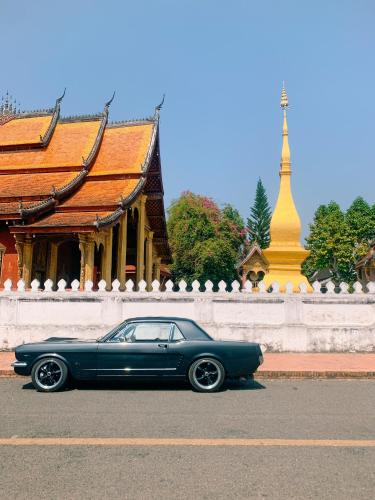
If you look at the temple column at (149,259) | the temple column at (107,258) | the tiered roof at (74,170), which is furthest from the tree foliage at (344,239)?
the temple column at (107,258)

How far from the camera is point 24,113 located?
68.1 feet

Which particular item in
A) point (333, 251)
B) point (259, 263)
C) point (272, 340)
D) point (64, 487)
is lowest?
point (64, 487)

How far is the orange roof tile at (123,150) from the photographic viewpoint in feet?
59.6

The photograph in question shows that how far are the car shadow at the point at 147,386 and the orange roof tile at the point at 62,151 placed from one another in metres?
12.5

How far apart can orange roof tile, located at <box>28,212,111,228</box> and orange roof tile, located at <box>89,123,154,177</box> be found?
12.1 ft

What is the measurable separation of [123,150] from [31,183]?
15.2ft

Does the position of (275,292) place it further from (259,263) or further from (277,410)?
(259,263)

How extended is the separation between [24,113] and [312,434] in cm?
2086

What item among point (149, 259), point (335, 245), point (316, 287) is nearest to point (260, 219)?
point (335, 245)

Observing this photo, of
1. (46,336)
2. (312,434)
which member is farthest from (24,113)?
(312,434)

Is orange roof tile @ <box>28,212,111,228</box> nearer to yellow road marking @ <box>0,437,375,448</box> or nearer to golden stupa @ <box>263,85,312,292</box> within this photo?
golden stupa @ <box>263,85,312,292</box>

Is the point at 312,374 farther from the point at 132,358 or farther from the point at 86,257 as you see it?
the point at 86,257

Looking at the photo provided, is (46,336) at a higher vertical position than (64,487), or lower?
higher

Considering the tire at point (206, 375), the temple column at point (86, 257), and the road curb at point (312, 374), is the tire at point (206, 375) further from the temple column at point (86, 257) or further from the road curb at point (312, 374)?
the temple column at point (86, 257)
